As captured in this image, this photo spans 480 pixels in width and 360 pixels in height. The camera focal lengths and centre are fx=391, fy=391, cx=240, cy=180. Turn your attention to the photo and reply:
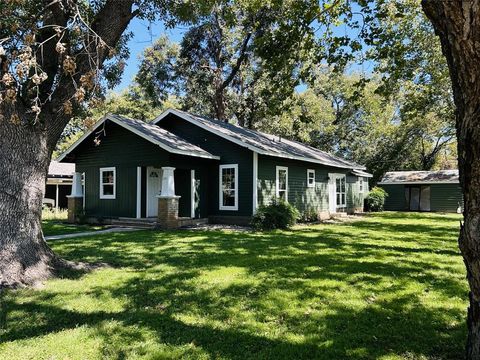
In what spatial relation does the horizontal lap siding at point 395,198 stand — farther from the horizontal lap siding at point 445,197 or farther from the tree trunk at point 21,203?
the tree trunk at point 21,203

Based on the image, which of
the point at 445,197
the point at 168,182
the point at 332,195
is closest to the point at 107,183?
the point at 168,182

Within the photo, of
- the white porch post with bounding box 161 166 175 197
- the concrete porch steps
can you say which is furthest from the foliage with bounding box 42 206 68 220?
the white porch post with bounding box 161 166 175 197

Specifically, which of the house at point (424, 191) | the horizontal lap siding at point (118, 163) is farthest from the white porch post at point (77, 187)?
the house at point (424, 191)

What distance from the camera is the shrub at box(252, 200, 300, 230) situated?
14.4 meters

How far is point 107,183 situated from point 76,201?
1732 millimetres

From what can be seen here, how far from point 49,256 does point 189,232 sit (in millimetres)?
6860

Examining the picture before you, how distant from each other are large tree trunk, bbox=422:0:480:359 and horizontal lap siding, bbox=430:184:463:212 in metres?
29.9

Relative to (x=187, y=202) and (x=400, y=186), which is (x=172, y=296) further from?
(x=400, y=186)

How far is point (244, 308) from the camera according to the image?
494 centimetres

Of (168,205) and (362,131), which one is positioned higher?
(362,131)

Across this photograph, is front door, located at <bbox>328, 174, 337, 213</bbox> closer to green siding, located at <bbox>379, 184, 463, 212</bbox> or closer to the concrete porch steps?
the concrete porch steps

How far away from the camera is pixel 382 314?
186 inches

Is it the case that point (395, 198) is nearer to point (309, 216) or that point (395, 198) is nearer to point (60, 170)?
point (309, 216)

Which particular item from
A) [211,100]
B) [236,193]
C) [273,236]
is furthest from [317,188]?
[211,100]
